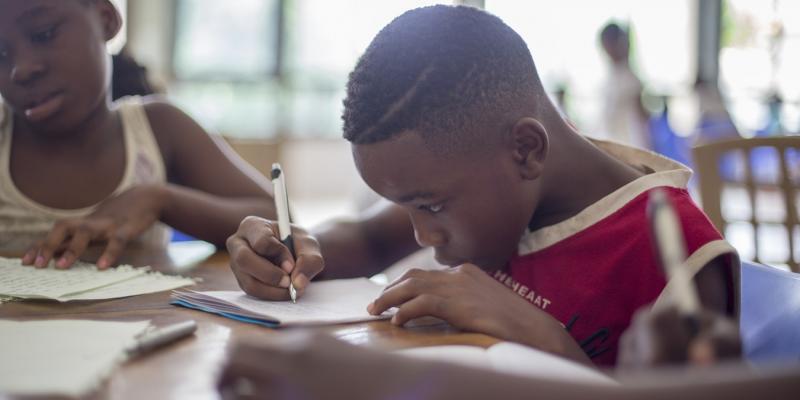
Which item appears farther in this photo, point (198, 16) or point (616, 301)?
point (198, 16)

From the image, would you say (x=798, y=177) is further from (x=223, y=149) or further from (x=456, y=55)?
(x=223, y=149)

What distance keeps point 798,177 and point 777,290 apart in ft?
2.17

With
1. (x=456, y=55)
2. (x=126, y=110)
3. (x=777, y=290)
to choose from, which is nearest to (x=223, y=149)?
(x=126, y=110)

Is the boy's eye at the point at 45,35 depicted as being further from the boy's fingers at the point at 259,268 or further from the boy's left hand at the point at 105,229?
the boy's fingers at the point at 259,268

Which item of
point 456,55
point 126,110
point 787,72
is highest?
point 456,55

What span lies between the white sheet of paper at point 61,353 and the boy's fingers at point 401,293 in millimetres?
233

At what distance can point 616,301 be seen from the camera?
0.84 metres

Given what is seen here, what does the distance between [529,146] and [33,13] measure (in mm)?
809

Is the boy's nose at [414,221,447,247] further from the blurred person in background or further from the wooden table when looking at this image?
the blurred person in background

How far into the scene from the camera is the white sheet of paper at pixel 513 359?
509 millimetres

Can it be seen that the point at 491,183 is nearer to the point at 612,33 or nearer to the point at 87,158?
the point at 87,158

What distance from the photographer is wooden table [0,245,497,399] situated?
0.51 meters

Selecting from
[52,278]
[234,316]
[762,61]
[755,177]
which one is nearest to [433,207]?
[234,316]

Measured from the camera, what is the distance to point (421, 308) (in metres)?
0.71
